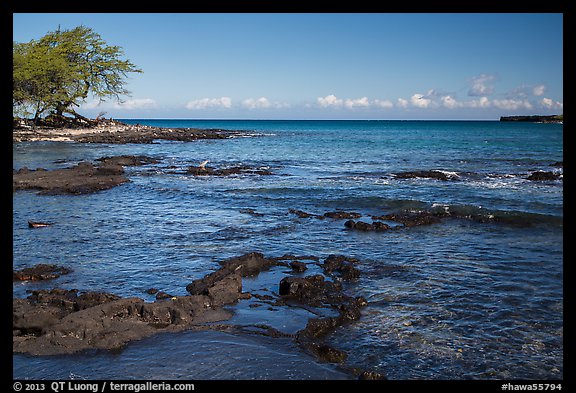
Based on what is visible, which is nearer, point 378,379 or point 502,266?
point 378,379

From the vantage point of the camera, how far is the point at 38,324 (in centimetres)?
791

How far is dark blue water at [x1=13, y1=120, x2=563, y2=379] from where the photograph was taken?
708 cm

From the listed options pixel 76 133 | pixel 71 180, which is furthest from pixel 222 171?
pixel 76 133

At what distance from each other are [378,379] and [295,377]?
1201mm

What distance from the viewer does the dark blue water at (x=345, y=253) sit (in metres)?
7.08

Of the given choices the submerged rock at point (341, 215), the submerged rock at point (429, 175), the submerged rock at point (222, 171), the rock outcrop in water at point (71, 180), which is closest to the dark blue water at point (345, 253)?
the submerged rock at point (341, 215)

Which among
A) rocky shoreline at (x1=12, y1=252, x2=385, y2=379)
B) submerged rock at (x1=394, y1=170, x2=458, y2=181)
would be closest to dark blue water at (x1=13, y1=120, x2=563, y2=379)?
rocky shoreline at (x1=12, y1=252, x2=385, y2=379)

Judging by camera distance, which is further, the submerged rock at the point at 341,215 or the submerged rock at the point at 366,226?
the submerged rock at the point at 341,215

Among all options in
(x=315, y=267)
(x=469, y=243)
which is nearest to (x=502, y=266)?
(x=469, y=243)

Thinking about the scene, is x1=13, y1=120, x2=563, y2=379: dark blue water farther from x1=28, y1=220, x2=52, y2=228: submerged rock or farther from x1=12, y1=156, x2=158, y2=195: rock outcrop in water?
x1=12, y1=156, x2=158, y2=195: rock outcrop in water

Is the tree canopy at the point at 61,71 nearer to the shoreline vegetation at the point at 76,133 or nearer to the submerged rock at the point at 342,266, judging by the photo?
the shoreline vegetation at the point at 76,133
